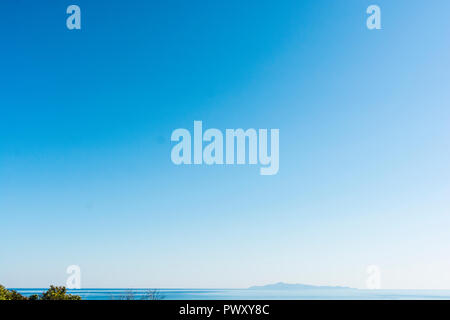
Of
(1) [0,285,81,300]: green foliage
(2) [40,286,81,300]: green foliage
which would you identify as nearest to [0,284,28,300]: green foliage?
(1) [0,285,81,300]: green foliage

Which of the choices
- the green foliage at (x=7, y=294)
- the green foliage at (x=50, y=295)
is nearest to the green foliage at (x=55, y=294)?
the green foliage at (x=50, y=295)

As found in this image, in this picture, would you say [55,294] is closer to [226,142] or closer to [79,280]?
[79,280]

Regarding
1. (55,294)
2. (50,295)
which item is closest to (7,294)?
(50,295)

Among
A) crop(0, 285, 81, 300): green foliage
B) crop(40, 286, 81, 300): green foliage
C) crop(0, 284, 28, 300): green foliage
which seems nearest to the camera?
crop(0, 284, 28, 300): green foliage

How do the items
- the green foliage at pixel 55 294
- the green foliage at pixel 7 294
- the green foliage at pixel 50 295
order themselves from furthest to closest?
the green foliage at pixel 55 294
the green foliage at pixel 50 295
the green foliage at pixel 7 294

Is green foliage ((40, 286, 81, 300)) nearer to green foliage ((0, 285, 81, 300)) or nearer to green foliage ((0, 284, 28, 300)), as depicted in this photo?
green foliage ((0, 285, 81, 300))

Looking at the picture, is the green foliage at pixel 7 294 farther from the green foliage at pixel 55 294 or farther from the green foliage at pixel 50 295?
the green foliage at pixel 55 294
